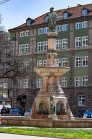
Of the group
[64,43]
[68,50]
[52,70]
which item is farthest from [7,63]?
[64,43]

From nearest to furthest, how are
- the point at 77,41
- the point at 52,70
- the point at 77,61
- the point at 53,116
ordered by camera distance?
the point at 53,116, the point at 52,70, the point at 77,61, the point at 77,41

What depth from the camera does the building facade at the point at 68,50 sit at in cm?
6059

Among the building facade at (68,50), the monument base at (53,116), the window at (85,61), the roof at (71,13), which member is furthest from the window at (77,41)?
the monument base at (53,116)

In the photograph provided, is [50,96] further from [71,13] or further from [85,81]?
[71,13]

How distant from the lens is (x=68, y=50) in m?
63.3

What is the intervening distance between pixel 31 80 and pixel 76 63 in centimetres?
915

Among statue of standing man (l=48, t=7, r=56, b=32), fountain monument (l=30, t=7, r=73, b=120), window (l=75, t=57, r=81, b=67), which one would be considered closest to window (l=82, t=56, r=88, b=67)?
window (l=75, t=57, r=81, b=67)

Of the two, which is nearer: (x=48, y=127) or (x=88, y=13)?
(x=48, y=127)

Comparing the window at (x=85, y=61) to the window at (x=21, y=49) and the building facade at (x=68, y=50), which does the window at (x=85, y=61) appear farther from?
the window at (x=21, y=49)

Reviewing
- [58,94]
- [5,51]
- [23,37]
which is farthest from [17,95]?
[58,94]

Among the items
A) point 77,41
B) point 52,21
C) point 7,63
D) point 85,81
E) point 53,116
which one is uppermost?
point 77,41

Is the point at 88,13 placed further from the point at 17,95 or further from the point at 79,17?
the point at 17,95

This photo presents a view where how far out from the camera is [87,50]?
60.9m

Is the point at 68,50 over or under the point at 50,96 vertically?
over
